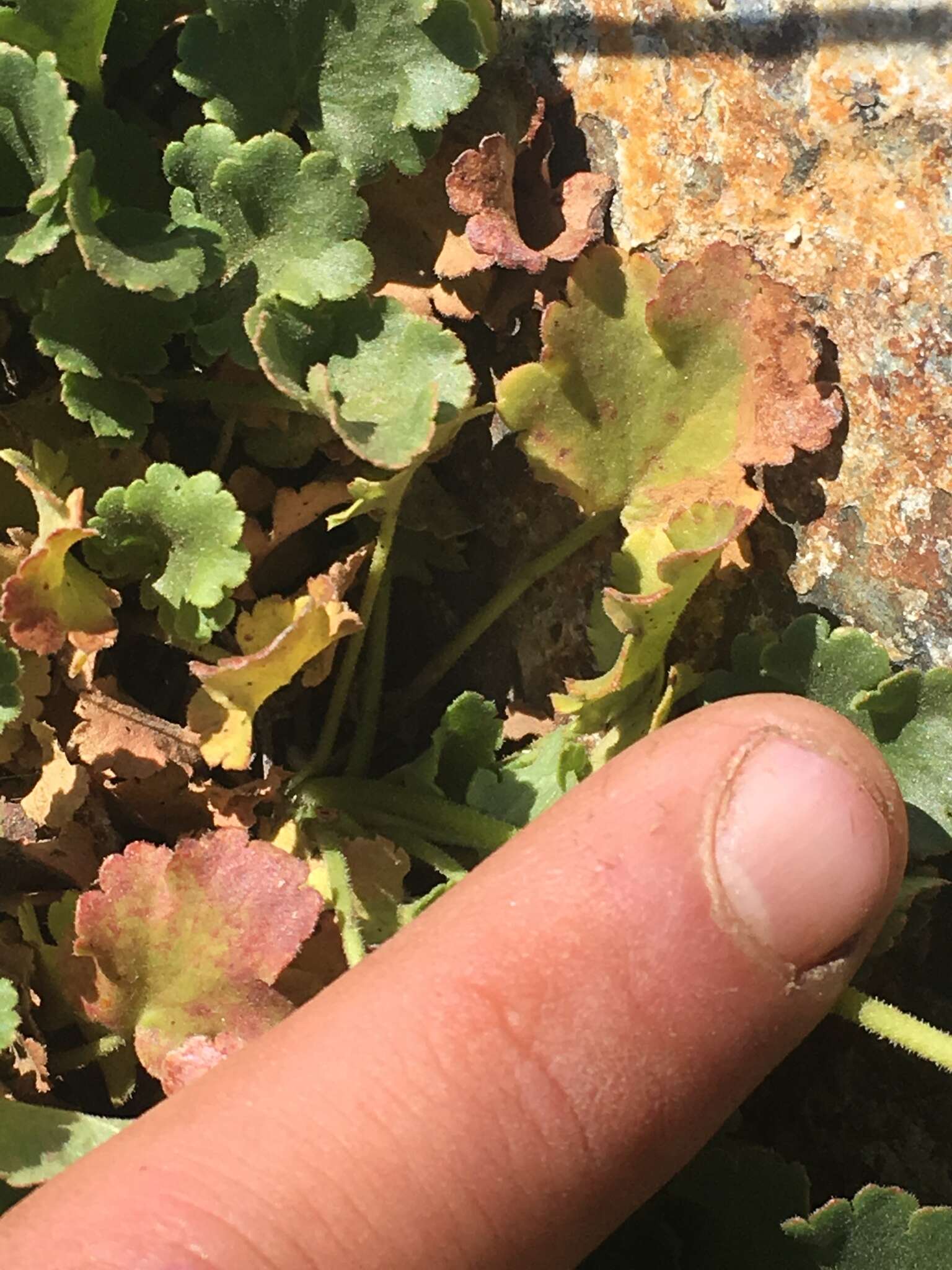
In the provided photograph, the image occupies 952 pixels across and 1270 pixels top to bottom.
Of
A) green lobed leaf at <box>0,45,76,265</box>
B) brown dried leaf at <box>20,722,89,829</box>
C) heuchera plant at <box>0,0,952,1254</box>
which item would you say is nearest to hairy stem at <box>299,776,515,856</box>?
heuchera plant at <box>0,0,952,1254</box>

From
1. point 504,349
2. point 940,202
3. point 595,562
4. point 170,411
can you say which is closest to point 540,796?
point 595,562

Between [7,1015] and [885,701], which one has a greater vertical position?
[885,701]

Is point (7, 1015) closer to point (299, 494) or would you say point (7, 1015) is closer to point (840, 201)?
point (299, 494)

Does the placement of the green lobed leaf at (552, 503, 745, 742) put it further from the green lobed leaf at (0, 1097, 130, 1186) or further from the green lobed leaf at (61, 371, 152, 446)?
the green lobed leaf at (0, 1097, 130, 1186)

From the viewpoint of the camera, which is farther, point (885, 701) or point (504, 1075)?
point (885, 701)

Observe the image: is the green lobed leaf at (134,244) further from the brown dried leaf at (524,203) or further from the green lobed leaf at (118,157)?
the brown dried leaf at (524,203)

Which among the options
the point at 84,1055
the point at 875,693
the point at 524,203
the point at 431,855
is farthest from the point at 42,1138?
the point at 524,203

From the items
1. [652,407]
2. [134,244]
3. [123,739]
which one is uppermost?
[134,244]
